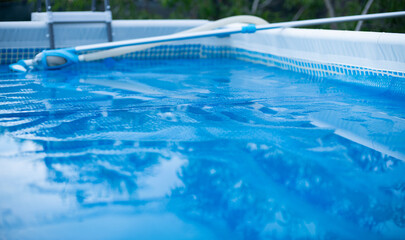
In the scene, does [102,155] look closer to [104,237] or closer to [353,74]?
[104,237]

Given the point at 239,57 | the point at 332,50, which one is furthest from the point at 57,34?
the point at 332,50

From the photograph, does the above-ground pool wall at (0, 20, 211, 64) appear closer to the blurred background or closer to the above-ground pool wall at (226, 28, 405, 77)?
the above-ground pool wall at (226, 28, 405, 77)

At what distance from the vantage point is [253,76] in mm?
3699

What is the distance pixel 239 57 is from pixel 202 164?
3384mm

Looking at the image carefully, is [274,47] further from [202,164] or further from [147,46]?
[202,164]

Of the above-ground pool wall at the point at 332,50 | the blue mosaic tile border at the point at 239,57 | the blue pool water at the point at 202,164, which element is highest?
the above-ground pool wall at the point at 332,50

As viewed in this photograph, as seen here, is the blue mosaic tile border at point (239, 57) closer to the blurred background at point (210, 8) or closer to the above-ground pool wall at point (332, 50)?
the above-ground pool wall at point (332, 50)

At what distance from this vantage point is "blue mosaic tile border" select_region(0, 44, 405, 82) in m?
3.23

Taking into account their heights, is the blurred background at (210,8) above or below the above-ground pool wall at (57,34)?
above

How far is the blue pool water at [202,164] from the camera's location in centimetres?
126

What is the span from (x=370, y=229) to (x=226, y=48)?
4.12 metres

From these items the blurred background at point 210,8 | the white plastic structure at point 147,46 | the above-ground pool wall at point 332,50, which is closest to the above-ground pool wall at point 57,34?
the white plastic structure at point 147,46

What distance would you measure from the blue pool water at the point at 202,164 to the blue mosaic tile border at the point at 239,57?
0.68 feet

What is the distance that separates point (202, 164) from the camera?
1.70 m
